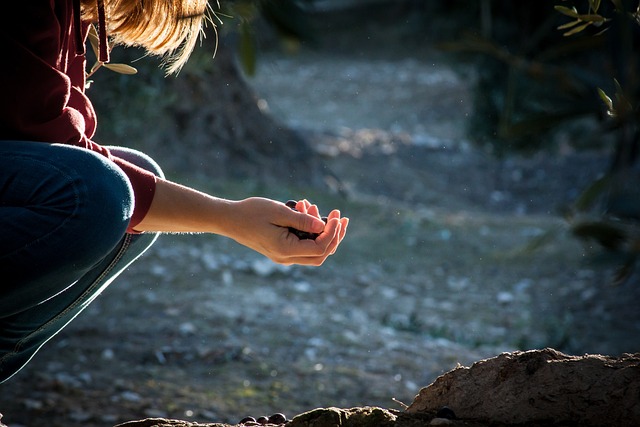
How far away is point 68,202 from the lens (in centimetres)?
137

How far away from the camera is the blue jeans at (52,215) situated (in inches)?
53.0

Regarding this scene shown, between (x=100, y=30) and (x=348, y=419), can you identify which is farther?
(x=100, y=30)

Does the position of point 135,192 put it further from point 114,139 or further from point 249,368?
point 114,139

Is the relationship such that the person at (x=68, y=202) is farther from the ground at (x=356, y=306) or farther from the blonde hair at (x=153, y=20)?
the ground at (x=356, y=306)

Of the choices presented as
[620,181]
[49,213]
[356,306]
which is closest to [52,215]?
[49,213]

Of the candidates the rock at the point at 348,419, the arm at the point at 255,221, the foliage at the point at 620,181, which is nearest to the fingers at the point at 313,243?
the arm at the point at 255,221

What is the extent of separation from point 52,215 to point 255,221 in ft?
1.16

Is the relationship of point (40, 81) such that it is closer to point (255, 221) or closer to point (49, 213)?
point (49, 213)

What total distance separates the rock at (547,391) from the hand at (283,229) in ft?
1.18

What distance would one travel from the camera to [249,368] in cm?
305

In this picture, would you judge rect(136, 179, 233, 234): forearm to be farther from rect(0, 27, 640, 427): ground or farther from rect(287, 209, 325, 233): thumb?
rect(0, 27, 640, 427): ground

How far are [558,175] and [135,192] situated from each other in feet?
23.6

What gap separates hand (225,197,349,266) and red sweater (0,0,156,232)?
194 millimetres

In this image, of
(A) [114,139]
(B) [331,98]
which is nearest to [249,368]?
(A) [114,139]
